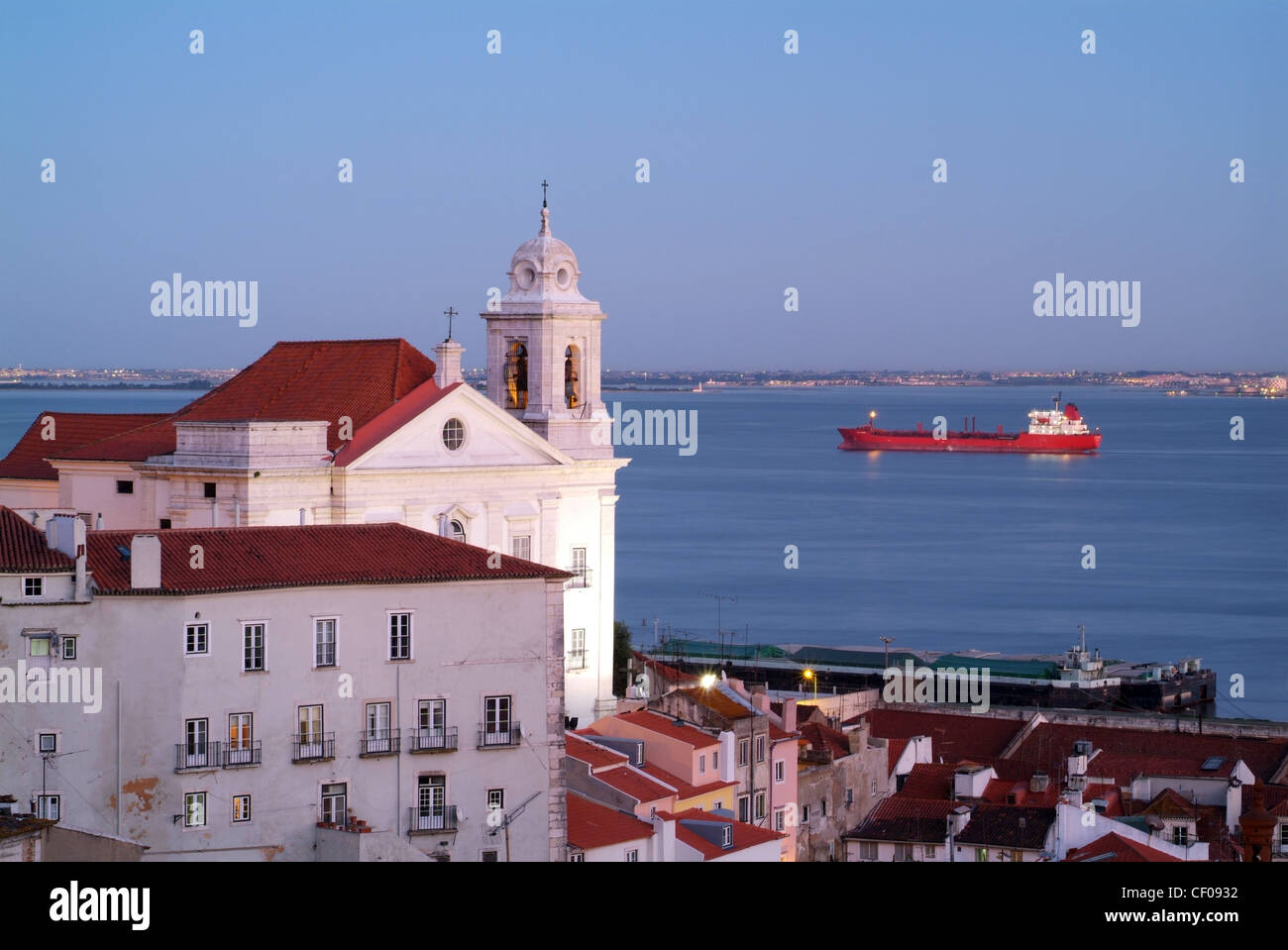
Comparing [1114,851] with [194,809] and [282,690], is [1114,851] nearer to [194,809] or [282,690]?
[282,690]

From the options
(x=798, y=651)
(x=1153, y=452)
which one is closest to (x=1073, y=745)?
(x=798, y=651)

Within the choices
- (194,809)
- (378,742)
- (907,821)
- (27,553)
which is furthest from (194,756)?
(907,821)

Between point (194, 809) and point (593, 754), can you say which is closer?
point (194, 809)

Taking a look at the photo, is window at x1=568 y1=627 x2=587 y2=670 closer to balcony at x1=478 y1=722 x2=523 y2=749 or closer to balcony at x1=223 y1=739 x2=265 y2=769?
balcony at x1=478 y1=722 x2=523 y2=749

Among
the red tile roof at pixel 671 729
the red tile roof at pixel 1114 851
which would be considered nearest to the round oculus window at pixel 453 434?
the red tile roof at pixel 671 729

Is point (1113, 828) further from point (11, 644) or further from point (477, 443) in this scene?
point (11, 644)

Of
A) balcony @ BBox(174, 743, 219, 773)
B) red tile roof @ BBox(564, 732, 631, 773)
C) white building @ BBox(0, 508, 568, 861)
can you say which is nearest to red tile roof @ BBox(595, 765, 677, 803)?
red tile roof @ BBox(564, 732, 631, 773)

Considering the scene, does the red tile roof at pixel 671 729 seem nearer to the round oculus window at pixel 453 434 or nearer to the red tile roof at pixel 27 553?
the round oculus window at pixel 453 434
